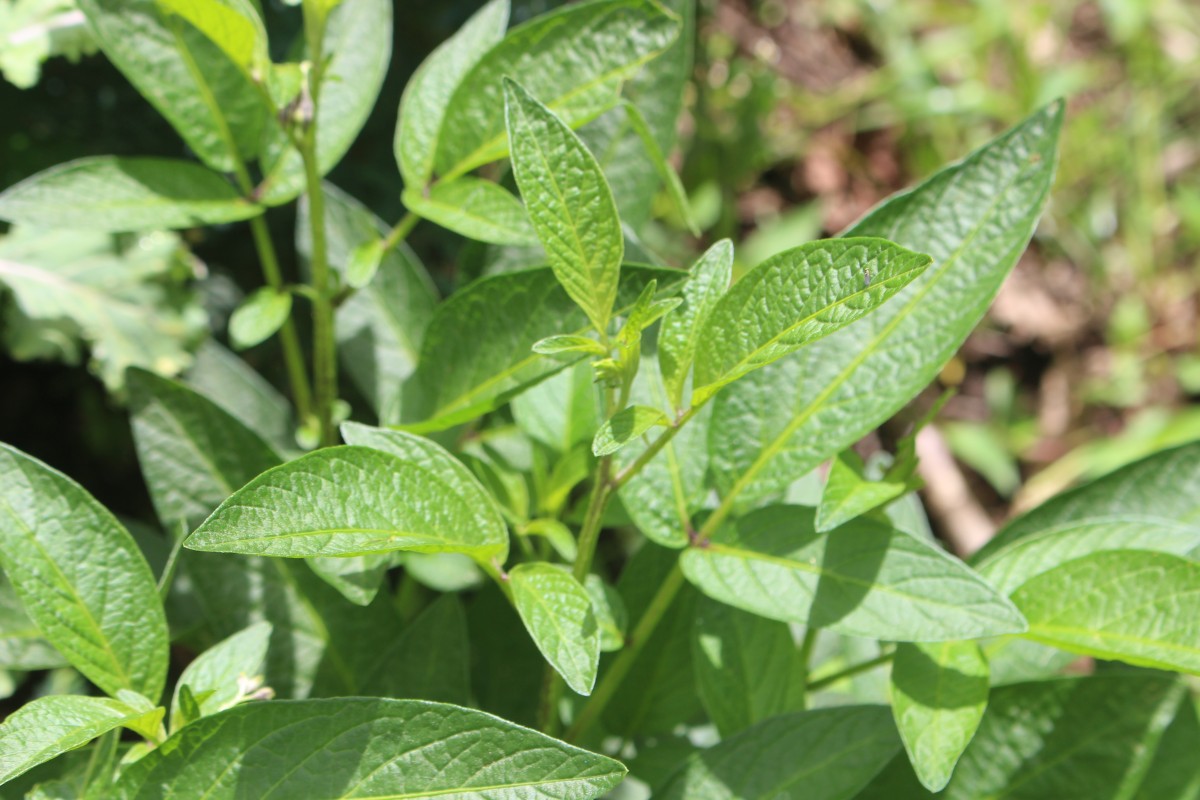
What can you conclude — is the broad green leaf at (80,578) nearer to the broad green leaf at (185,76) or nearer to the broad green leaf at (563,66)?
the broad green leaf at (185,76)

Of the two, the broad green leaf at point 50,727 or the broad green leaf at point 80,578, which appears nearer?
the broad green leaf at point 50,727

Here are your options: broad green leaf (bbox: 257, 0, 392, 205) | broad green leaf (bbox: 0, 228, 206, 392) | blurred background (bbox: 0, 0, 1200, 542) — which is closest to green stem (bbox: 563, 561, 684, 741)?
broad green leaf (bbox: 257, 0, 392, 205)

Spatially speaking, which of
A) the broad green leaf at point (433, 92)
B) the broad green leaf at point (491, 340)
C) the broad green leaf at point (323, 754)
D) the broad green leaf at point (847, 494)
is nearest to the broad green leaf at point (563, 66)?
the broad green leaf at point (433, 92)

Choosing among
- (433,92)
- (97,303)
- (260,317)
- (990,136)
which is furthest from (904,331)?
(990,136)

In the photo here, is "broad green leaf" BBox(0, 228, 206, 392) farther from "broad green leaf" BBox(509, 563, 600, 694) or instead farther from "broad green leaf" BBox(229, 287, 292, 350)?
"broad green leaf" BBox(509, 563, 600, 694)

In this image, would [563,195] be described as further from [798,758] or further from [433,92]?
[798,758]

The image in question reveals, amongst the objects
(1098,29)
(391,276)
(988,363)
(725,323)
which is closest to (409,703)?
(725,323)
